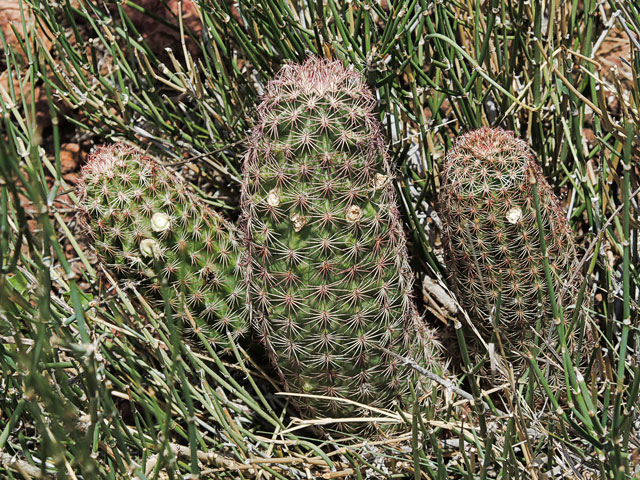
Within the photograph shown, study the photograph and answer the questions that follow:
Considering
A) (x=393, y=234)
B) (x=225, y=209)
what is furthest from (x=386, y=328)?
(x=225, y=209)

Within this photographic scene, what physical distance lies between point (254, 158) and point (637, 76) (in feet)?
2.39

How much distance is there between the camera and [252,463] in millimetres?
1124

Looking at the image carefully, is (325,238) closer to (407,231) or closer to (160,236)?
(160,236)

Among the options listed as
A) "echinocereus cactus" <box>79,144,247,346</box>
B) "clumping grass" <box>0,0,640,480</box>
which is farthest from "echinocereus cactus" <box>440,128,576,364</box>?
"echinocereus cactus" <box>79,144,247,346</box>

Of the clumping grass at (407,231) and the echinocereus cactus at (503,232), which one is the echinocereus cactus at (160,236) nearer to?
the clumping grass at (407,231)

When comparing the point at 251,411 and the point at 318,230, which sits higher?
the point at 318,230

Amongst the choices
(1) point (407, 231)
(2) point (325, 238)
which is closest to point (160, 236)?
(2) point (325, 238)

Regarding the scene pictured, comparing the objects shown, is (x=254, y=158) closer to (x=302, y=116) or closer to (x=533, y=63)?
(x=302, y=116)

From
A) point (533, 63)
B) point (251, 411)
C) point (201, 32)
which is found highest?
point (201, 32)

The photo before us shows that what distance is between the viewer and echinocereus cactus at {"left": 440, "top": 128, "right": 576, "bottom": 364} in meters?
1.13

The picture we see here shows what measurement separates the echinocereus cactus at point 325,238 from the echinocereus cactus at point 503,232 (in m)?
0.12

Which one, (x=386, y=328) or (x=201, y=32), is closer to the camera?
(x=386, y=328)

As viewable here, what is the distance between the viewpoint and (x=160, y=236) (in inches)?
48.4

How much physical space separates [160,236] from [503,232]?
63cm
